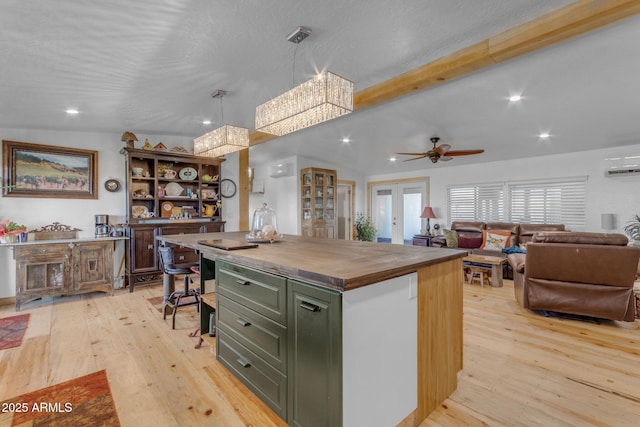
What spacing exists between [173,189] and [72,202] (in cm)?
136

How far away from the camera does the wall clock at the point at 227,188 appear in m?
5.55

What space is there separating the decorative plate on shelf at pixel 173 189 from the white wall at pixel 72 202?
24.6 inches

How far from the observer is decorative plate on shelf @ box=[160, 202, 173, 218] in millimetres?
4950

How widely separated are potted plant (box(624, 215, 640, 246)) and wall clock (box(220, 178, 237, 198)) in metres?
6.75

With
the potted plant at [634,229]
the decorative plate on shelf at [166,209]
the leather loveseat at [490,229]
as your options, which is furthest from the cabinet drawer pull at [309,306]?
the potted plant at [634,229]

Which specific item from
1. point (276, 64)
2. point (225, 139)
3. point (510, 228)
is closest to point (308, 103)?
point (276, 64)

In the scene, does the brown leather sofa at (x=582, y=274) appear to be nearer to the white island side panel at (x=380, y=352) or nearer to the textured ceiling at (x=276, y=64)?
the textured ceiling at (x=276, y=64)

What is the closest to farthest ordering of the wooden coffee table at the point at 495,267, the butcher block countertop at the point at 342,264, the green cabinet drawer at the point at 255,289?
the butcher block countertop at the point at 342,264
the green cabinet drawer at the point at 255,289
the wooden coffee table at the point at 495,267

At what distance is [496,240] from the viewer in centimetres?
561

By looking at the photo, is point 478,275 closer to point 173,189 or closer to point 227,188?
point 227,188

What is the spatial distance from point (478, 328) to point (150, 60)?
3.92 m

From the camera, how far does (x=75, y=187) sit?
4316 mm

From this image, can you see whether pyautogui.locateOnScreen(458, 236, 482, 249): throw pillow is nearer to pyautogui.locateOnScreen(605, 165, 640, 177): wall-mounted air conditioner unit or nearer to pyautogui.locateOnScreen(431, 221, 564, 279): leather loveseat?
pyautogui.locateOnScreen(431, 221, 564, 279): leather loveseat

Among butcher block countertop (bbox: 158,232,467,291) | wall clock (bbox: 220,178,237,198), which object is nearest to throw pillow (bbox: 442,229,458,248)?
butcher block countertop (bbox: 158,232,467,291)
